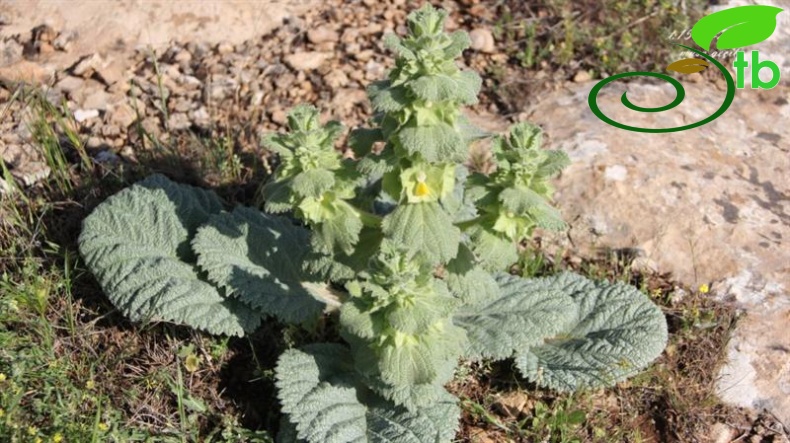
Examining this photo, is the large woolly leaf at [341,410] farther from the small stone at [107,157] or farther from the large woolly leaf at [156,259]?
the small stone at [107,157]

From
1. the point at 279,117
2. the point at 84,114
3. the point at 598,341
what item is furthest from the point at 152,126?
the point at 598,341

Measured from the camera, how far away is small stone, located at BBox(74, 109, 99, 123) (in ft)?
15.8

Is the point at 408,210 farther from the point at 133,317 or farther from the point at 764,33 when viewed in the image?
the point at 764,33

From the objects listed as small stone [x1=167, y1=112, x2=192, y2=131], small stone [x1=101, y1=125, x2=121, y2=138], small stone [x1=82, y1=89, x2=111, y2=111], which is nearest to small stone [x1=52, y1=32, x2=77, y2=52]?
small stone [x1=82, y1=89, x2=111, y2=111]

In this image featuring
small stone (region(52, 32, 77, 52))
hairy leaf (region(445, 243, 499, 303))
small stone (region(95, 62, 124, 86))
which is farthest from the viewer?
small stone (region(52, 32, 77, 52))

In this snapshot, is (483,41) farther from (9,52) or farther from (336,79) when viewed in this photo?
(9,52)

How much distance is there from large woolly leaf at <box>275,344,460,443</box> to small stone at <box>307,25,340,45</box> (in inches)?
90.8

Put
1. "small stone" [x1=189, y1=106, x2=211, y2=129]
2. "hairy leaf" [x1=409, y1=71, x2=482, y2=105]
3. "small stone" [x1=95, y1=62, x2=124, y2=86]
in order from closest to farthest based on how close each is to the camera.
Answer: "hairy leaf" [x1=409, y1=71, x2=482, y2=105] → "small stone" [x1=189, y1=106, x2=211, y2=129] → "small stone" [x1=95, y1=62, x2=124, y2=86]

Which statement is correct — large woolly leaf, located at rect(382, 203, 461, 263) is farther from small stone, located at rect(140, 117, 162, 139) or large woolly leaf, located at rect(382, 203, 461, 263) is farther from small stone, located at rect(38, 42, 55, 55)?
small stone, located at rect(38, 42, 55, 55)

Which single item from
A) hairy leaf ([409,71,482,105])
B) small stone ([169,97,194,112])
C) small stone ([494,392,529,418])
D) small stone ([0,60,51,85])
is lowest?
small stone ([494,392,529,418])

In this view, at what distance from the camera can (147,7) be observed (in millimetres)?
5281

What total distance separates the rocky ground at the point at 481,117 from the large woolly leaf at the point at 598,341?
1.57 feet

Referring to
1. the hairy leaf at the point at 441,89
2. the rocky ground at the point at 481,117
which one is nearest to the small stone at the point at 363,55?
the rocky ground at the point at 481,117

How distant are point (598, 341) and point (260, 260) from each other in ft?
4.88
